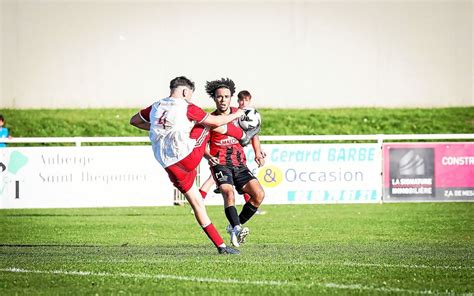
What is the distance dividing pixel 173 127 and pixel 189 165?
52 cm

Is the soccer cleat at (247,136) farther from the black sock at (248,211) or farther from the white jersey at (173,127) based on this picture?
the black sock at (248,211)

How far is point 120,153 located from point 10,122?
16.0 meters

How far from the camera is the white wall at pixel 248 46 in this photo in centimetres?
3750

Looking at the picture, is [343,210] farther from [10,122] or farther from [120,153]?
[10,122]

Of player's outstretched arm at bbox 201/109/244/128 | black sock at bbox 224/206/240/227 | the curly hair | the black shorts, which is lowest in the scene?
black sock at bbox 224/206/240/227

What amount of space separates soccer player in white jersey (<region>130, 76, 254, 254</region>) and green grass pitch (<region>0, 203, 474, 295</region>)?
84 cm

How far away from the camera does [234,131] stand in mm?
13281

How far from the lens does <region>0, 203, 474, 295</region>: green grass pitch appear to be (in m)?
9.72

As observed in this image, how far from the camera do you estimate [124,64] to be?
124 ft

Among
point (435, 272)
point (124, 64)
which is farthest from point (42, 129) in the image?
point (435, 272)

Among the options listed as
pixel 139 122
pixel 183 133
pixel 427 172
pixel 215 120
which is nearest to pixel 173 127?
pixel 183 133

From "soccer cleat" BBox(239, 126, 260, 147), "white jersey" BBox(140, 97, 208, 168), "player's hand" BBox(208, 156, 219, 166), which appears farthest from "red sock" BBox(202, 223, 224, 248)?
"player's hand" BBox(208, 156, 219, 166)

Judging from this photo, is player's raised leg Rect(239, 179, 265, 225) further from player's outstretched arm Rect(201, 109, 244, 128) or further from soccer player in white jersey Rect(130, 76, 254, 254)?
player's outstretched arm Rect(201, 109, 244, 128)

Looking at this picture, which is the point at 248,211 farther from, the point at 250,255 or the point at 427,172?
the point at 427,172
